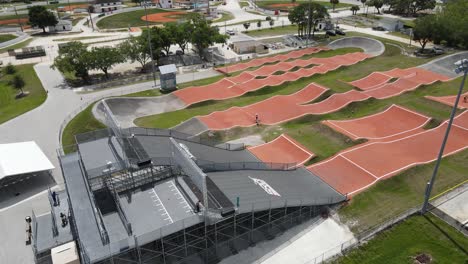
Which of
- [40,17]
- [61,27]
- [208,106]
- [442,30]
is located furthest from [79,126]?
[61,27]

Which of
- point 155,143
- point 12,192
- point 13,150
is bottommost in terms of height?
point 12,192

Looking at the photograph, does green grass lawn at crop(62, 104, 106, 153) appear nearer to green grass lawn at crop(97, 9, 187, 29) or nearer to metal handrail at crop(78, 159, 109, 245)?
metal handrail at crop(78, 159, 109, 245)

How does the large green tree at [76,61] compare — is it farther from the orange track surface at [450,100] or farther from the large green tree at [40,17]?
the orange track surface at [450,100]

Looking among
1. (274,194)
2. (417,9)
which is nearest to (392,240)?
(274,194)

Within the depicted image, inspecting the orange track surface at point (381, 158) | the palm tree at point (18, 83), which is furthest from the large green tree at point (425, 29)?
the palm tree at point (18, 83)

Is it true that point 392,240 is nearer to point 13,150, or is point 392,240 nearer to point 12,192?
point 12,192

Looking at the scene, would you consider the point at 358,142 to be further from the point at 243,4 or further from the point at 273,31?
the point at 243,4
